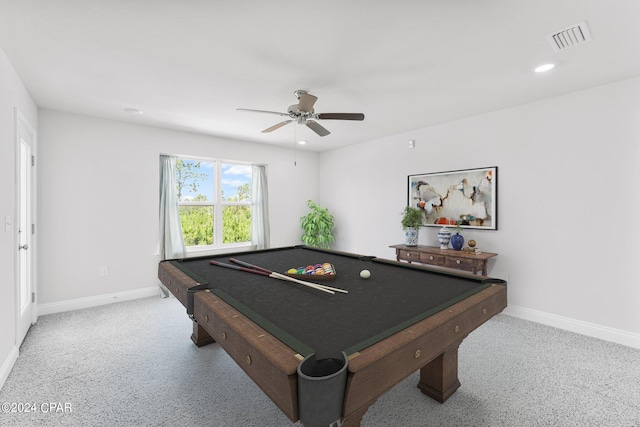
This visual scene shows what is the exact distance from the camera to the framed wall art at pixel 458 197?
11.7 ft

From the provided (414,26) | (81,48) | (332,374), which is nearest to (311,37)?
(414,26)

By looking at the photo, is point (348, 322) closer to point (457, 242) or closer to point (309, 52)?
point (309, 52)

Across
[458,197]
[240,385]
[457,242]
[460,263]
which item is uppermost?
[458,197]

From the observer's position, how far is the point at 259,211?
5.30 meters

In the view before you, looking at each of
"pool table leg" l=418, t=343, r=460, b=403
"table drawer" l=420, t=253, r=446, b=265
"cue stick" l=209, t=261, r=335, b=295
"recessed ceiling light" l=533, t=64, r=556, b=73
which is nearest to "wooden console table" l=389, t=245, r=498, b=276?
"table drawer" l=420, t=253, r=446, b=265

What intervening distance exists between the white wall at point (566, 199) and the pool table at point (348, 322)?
1885 millimetres

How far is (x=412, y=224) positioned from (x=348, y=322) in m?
2.97

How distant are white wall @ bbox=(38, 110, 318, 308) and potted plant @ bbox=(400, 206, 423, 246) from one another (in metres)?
3.34

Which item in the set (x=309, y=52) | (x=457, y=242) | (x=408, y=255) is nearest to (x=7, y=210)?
(x=309, y=52)

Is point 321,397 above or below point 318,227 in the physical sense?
below

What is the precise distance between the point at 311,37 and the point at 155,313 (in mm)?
3461

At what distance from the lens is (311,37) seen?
78.7 inches

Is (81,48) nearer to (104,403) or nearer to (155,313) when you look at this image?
(104,403)

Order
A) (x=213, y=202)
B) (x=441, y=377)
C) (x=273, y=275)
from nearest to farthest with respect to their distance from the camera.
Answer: (x=441, y=377), (x=273, y=275), (x=213, y=202)
